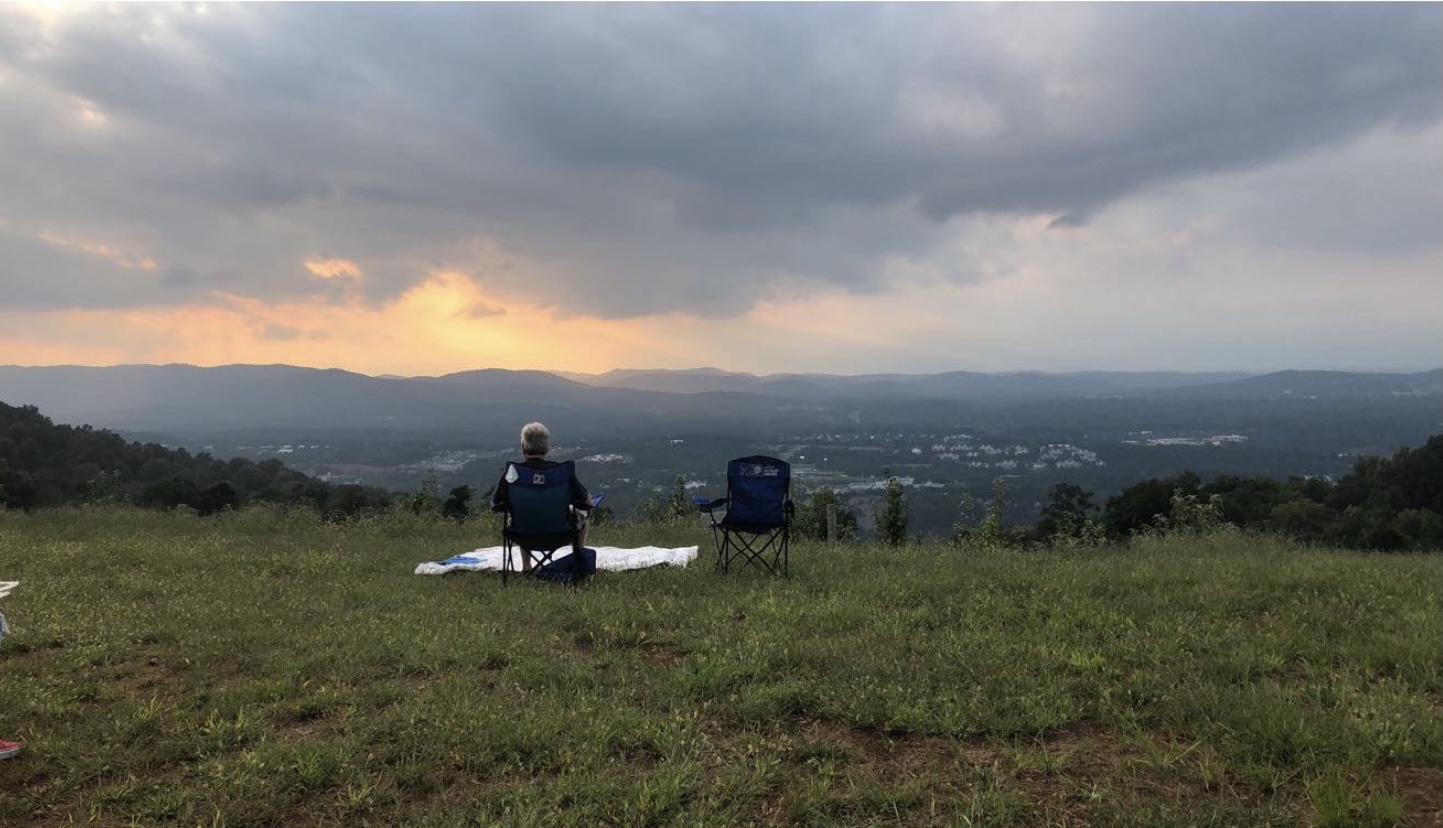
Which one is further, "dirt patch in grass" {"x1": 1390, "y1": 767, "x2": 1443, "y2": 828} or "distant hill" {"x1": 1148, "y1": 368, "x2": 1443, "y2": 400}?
"distant hill" {"x1": 1148, "y1": 368, "x2": 1443, "y2": 400}

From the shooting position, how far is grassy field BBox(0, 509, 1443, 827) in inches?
103

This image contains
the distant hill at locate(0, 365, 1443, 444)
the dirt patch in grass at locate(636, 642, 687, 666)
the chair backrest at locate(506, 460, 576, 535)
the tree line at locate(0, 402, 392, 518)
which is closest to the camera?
the dirt patch in grass at locate(636, 642, 687, 666)

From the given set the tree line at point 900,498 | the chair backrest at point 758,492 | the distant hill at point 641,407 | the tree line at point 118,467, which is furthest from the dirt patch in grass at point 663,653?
the distant hill at point 641,407

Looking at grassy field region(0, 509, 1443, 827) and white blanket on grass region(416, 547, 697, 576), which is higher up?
grassy field region(0, 509, 1443, 827)

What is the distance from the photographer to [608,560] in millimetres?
7531

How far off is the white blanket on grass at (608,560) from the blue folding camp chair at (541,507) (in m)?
0.93

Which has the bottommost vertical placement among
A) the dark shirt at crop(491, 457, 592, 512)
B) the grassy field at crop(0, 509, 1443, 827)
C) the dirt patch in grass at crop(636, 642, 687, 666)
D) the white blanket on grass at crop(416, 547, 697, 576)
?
the white blanket on grass at crop(416, 547, 697, 576)

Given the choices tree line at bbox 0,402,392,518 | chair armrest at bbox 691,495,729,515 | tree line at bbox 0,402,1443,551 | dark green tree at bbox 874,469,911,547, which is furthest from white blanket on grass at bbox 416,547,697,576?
tree line at bbox 0,402,392,518

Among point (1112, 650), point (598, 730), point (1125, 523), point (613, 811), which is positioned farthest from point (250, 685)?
point (1125, 523)

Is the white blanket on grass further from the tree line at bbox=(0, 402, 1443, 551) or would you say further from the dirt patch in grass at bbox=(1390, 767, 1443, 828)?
the dirt patch in grass at bbox=(1390, 767, 1443, 828)

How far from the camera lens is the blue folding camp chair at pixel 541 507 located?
20.4ft

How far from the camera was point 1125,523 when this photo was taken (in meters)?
25.1

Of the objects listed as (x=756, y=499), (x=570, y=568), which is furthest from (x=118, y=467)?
(x=756, y=499)

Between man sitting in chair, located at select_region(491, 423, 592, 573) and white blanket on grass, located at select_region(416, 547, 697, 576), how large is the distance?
0.72m
